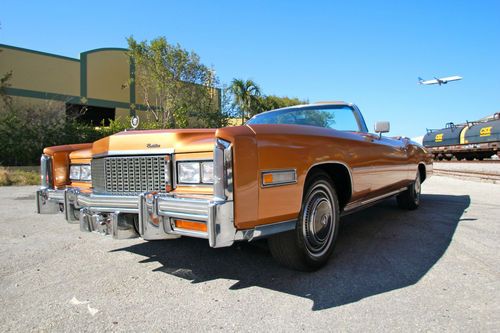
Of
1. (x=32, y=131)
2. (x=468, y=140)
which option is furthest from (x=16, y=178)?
(x=468, y=140)

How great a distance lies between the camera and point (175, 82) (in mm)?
21859

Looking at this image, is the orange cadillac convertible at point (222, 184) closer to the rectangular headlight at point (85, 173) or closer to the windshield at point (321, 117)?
the rectangular headlight at point (85, 173)

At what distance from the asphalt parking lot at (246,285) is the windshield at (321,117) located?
1326mm

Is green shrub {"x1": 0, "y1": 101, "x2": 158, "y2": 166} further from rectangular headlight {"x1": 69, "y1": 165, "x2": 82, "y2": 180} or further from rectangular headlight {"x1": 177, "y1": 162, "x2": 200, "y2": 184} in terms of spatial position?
rectangular headlight {"x1": 177, "y1": 162, "x2": 200, "y2": 184}

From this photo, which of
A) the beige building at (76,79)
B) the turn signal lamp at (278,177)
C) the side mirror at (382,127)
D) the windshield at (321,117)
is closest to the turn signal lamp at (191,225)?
the turn signal lamp at (278,177)

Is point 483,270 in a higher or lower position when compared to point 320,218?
lower

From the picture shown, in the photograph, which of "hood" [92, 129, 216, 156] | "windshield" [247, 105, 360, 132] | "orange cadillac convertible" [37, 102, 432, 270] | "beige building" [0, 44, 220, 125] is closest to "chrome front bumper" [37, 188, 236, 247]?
"orange cadillac convertible" [37, 102, 432, 270]

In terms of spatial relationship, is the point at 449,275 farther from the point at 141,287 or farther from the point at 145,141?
the point at 145,141

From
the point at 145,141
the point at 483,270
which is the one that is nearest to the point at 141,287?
the point at 145,141

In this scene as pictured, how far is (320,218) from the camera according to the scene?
3145 mm

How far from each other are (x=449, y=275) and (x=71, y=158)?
383 cm

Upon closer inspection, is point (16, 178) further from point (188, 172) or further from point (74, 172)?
point (188, 172)

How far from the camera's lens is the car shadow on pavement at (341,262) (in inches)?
110

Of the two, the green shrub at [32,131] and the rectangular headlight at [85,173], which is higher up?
the green shrub at [32,131]
